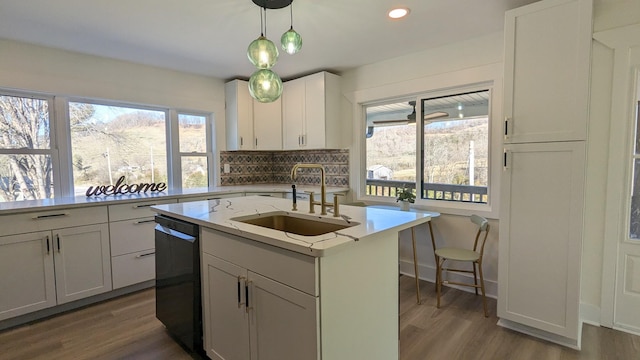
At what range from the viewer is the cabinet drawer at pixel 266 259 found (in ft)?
4.12

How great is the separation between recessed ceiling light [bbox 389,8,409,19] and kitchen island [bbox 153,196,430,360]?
144 cm

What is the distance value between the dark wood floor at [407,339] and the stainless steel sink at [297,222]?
0.95m

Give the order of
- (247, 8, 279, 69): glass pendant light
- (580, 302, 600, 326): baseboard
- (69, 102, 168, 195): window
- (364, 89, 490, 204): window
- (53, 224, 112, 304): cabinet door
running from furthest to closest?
1. (69, 102, 168, 195): window
2. (364, 89, 490, 204): window
3. (53, 224, 112, 304): cabinet door
4. (580, 302, 600, 326): baseboard
5. (247, 8, 279, 69): glass pendant light

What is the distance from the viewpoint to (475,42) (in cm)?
280

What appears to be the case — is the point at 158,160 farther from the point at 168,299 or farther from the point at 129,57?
the point at 168,299

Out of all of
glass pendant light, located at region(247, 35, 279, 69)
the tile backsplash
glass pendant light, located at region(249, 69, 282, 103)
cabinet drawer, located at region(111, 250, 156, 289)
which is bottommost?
cabinet drawer, located at region(111, 250, 156, 289)

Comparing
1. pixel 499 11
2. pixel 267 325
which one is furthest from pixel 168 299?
pixel 499 11

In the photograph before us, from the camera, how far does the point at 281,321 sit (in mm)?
1392

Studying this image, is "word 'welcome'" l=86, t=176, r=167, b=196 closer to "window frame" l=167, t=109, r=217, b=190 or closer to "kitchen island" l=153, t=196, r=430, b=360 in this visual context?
"window frame" l=167, t=109, r=217, b=190

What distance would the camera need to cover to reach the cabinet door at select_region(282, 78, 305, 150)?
388cm

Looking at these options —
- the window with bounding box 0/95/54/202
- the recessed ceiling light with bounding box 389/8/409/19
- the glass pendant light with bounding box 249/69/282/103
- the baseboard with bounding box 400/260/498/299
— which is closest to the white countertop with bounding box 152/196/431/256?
the glass pendant light with bounding box 249/69/282/103

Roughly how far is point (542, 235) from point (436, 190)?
122 centimetres

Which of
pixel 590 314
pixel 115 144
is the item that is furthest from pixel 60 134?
pixel 590 314

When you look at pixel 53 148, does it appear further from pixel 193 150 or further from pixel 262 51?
pixel 262 51
